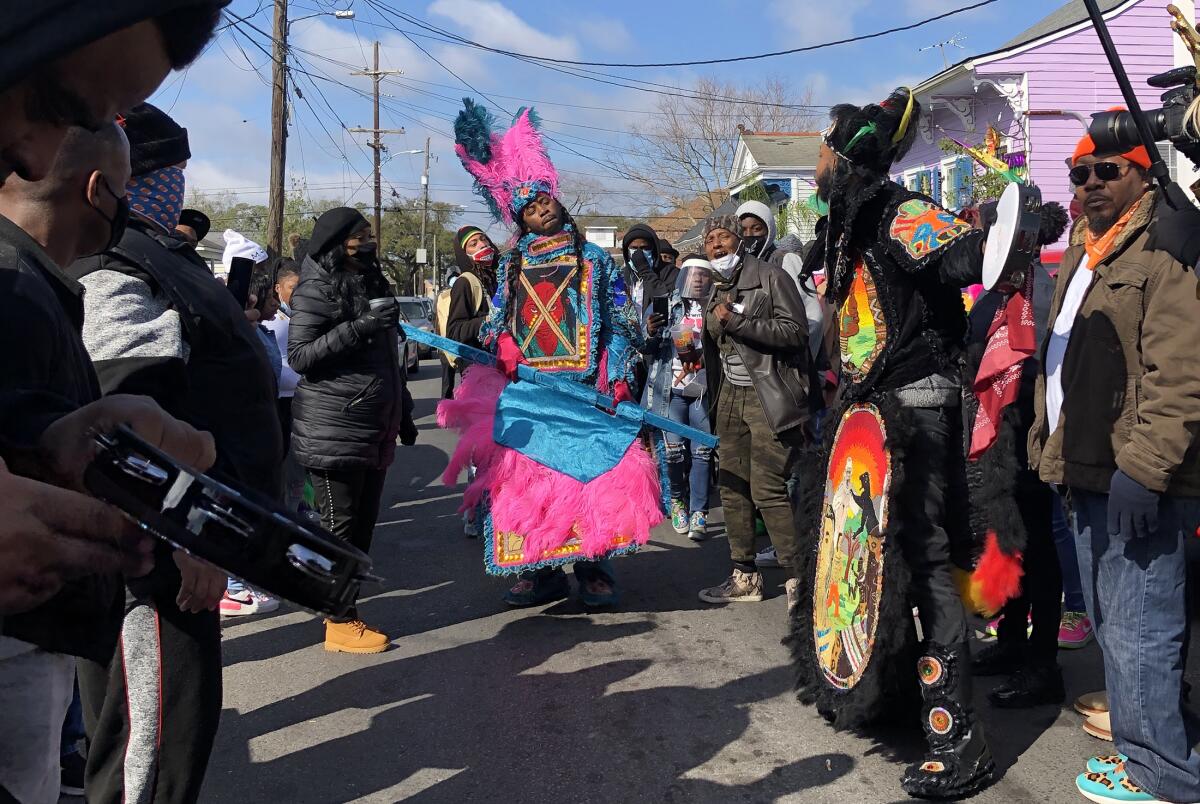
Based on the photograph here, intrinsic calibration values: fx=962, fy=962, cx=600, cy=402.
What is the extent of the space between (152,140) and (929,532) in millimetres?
2543

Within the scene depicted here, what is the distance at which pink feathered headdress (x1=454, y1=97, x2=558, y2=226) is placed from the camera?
16.5ft

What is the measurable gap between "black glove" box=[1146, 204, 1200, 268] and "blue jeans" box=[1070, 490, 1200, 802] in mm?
686

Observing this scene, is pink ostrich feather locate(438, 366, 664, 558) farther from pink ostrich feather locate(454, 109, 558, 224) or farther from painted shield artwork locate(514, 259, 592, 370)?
pink ostrich feather locate(454, 109, 558, 224)

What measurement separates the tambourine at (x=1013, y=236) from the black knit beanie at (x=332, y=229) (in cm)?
307

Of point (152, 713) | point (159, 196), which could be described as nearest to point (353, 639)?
point (152, 713)

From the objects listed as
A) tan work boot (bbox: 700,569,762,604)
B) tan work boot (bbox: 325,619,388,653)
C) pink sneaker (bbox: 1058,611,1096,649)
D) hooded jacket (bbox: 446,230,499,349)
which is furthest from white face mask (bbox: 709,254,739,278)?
tan work boot (bbox: 325,619,388,653)

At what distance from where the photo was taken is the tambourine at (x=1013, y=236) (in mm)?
2316

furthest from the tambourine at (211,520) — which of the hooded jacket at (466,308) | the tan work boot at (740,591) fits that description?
the hooded jacket at (466,308)

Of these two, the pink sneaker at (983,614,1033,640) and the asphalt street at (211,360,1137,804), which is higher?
the pink sneaker at (983,614,1033,640)

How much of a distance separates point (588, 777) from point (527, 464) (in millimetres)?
1955

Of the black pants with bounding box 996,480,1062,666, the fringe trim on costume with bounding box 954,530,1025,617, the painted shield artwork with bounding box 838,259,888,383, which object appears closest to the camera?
the painted shield artwork with bounding box 838,259,888,383

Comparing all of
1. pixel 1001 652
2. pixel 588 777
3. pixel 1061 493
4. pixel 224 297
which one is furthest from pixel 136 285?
pixel 1001 652

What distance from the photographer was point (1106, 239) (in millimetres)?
2977

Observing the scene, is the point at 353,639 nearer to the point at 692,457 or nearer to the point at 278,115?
the point at 692,457
